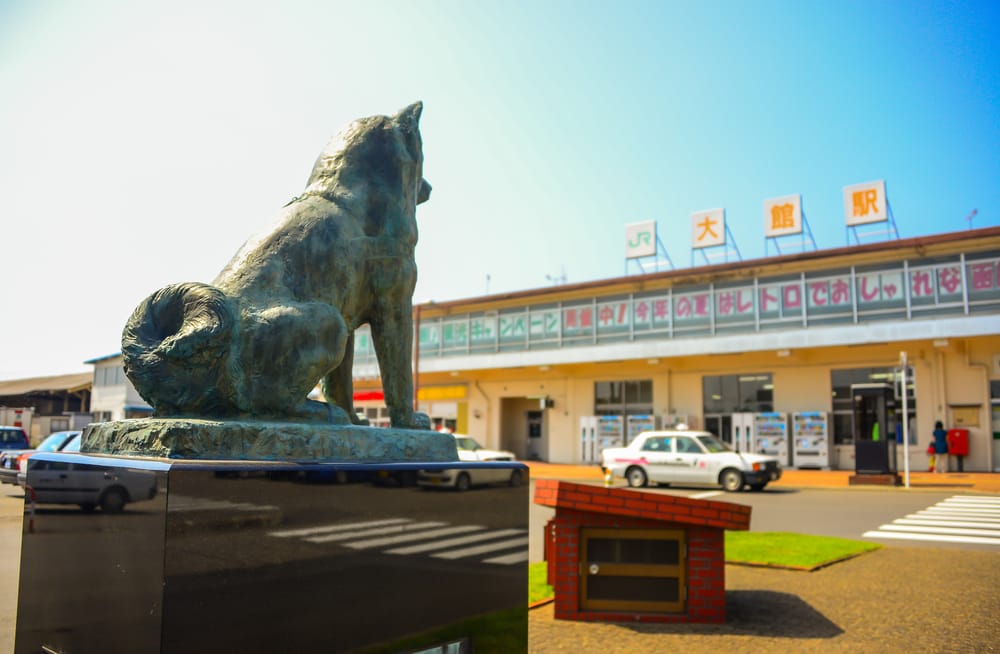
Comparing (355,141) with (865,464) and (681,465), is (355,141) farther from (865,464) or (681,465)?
(865,464)

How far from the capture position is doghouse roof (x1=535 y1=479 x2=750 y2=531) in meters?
6.31

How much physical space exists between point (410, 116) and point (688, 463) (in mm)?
17639

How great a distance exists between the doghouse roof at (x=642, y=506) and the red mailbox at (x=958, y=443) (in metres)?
19.9

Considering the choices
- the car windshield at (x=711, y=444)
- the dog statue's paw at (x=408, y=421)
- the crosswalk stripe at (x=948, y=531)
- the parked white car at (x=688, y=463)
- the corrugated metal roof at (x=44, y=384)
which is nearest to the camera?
the dog statue's paw at (x=408, y=421)

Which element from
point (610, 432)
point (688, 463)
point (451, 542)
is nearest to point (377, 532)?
point (451, 542)

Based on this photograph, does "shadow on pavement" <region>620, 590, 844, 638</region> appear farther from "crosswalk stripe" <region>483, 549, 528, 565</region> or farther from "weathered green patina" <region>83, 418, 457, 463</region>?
"weathered green patina" <region>83, 418, 457, 463</region>

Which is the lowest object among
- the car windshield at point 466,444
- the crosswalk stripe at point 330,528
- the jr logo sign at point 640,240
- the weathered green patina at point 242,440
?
the car windshield at point 466,444

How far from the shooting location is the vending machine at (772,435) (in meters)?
26.0

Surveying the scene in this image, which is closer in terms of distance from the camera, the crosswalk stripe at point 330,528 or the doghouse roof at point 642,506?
the crosswalk stripe at point 330,528

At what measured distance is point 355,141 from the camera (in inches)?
139

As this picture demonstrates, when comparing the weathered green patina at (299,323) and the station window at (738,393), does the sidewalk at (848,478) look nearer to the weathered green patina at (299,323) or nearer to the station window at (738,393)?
the station window at (738,393)

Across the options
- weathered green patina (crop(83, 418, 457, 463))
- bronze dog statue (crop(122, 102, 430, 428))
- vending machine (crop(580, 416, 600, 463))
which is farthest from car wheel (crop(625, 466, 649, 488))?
weathered green patina (crop(83, 418, 457, 463))

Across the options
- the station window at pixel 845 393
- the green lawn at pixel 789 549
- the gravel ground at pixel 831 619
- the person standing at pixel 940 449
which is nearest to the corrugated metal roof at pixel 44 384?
the gravel ground at pixel 831 619

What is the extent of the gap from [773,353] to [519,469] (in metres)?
24.6
